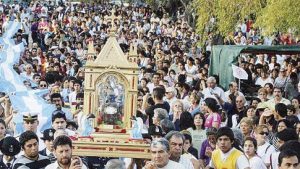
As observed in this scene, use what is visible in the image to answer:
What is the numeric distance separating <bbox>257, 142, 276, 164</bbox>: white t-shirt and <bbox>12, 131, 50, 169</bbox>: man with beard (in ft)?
9.22

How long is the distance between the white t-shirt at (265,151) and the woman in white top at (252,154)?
1.65 ft

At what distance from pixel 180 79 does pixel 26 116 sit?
26.0ft

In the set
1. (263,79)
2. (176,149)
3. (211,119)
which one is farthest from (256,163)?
(263,79)

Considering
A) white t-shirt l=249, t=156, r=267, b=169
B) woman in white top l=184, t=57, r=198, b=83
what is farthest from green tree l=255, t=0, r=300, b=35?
white t-shirt l=249, t=156, r=267, b=169

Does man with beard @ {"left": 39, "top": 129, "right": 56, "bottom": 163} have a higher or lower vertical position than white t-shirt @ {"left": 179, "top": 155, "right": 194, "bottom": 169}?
higher

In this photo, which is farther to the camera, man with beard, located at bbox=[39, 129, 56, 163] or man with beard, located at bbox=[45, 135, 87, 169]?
man with beard, located at bbox=[39, 129, 56, 163]

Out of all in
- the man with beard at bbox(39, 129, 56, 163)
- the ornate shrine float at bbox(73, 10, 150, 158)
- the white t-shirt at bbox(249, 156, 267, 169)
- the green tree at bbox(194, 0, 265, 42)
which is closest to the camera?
the white t-shirt at bbox(249, 156, 267, 169)

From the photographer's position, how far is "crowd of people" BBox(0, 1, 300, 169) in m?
10.4

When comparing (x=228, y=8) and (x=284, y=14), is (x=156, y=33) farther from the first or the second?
(x=284, y=14)

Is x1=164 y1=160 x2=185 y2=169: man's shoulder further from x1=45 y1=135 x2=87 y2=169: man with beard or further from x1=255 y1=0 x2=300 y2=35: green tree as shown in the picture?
x1=255 y1=0 x2=300 y2=35: green tree

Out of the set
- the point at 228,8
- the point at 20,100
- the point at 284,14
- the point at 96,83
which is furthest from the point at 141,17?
the point at 96,83

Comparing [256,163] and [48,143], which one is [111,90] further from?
[256,163]

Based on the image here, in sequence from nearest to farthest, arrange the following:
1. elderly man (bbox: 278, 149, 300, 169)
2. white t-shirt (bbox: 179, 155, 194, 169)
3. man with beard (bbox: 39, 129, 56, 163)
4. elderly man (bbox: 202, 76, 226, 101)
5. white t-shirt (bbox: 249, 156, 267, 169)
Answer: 1. elderly man (bbox: 278, 149, 300, 169)
2. white t-shirt (bbox: 179, 155, 194, 169)
3. white t-shirt (bbox: 249, 156, 267, 169)
4. man with beard (bbox: 39, 129, 56, 163)
5. elderly man (bbox: 202, 76, 226, 101)

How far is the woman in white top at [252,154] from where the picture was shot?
35.7ft
